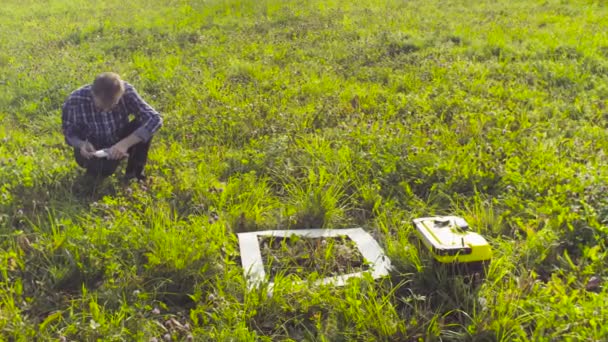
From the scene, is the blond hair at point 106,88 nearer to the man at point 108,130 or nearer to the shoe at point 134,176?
the man at point 108,130

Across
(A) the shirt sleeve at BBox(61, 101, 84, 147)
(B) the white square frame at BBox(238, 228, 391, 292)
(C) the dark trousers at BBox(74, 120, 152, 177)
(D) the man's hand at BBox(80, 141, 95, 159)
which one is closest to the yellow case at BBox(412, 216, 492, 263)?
(B) the white square frame at BBox(238, 228, 391, 292)

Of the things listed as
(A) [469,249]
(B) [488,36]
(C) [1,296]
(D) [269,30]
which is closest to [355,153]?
(A) [469,249]

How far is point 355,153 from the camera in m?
4.42

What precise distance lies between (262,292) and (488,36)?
6.70 meters

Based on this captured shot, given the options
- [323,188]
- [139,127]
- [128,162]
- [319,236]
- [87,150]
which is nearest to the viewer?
[319,236]

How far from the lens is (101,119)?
407 cm

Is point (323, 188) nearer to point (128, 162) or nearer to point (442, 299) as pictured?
point (442, 299)

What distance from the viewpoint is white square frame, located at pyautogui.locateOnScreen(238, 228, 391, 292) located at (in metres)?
3.01

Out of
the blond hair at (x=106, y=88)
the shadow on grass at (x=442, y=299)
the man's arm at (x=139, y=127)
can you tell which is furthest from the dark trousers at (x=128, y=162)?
the shadow on grass at (x=442, y=299)

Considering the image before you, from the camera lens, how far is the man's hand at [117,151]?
381 cm

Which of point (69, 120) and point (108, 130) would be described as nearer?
point (69, 120)

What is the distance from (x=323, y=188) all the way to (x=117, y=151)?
67.1 inches

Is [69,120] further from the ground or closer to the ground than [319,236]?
further from the ground

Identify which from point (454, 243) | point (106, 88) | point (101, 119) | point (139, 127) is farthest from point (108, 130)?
point (454, 243)
